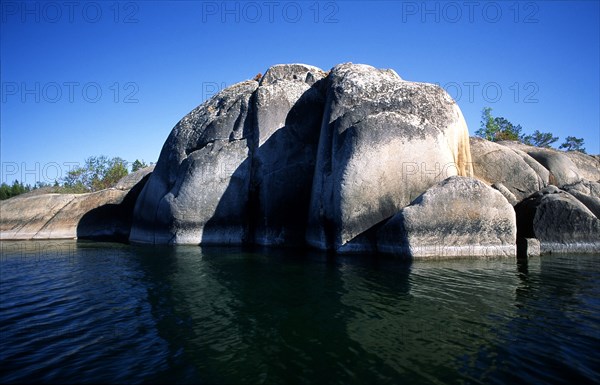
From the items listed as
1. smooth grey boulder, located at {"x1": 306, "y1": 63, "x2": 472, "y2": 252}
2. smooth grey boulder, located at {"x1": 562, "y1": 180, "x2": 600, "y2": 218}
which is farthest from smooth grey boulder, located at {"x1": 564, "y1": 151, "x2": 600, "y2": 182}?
smooth grey boulder, located at {"x1": 306, "y1": 63, "x2": 472, "y2": 252}

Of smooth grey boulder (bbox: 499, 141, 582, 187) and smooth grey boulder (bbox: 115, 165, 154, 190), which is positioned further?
smooth grey boulder (bbox: 115, 165, 154, 190)

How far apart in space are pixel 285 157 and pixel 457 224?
8235 mm

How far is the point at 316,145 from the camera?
17766mm

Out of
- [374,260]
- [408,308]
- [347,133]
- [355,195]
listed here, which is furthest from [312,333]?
[347,133]

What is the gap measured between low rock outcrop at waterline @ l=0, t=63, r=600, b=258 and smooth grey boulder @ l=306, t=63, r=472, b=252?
0.04 m

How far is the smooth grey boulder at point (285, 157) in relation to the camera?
55.7 feet

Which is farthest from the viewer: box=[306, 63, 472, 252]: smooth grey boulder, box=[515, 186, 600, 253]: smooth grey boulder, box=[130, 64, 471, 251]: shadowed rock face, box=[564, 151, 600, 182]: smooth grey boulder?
box=[564, 151, 600, 182]: smooth grey boulder

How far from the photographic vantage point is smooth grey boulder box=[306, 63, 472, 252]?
530 inches

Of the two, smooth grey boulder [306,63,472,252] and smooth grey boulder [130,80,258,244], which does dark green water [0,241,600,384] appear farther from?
smooth grey boulder [130,80,258,244]

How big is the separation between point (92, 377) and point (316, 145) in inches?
558

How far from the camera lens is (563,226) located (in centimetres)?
1314

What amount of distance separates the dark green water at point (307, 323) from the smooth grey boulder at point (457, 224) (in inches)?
28.6

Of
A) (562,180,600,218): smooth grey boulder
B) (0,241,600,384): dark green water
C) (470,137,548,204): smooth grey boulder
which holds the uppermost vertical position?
(470,137,548,204): smooth grey boulder

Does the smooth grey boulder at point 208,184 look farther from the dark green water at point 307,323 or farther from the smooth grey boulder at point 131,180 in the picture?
the dark green water at point 307,323
